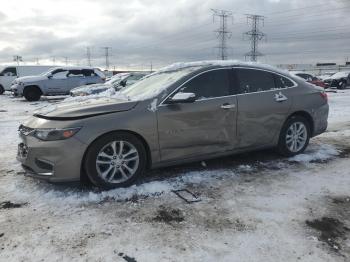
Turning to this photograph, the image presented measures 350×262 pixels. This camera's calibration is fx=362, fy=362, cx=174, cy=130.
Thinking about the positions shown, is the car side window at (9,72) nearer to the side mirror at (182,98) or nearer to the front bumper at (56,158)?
the front bumper at (56,158)

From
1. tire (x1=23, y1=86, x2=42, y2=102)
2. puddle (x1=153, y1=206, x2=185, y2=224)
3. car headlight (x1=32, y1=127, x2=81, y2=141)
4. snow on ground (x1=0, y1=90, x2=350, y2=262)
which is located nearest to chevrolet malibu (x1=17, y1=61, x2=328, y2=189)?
car headlight (x1=32, y1=127, x2=81, y2=141)

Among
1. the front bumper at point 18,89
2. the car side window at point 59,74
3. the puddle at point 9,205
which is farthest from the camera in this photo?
the car side window at point 59,74

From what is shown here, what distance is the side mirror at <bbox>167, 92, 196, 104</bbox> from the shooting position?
4551mm

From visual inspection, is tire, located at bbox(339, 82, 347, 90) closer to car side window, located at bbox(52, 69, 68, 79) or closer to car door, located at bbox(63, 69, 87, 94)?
car door, located at bbox(63, 69, 87, 94)

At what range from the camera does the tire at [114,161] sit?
4203 mm

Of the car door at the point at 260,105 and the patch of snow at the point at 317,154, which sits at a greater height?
the car door at the point at 260,105

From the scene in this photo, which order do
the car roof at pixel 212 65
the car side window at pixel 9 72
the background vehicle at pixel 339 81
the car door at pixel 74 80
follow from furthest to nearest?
the background vehicle at pixel 339 81
the car side window at pixel 9 72
the car door at pixel 74 80
the car roof at pixel 212 65

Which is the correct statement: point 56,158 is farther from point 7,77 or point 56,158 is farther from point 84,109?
point 7,77

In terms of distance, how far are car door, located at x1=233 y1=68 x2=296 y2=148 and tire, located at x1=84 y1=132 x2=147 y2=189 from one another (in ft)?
5.21

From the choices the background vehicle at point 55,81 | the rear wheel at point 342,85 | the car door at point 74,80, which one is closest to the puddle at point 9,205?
the background vehicle at point 55,81

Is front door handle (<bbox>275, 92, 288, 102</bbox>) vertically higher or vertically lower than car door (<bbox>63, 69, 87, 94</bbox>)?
lower

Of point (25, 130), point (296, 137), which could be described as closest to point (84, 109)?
point (25, 130)

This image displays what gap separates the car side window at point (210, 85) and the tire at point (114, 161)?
3.42 ft

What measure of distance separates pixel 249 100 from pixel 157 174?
1708 mm
